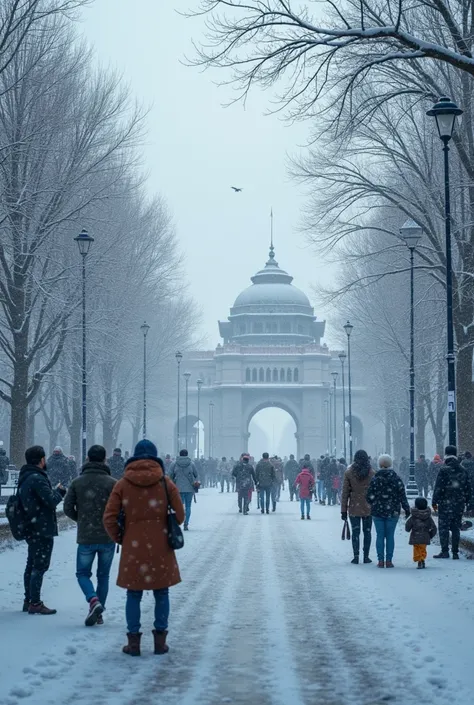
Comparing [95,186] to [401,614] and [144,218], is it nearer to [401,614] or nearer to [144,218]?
[144,218]

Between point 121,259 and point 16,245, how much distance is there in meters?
8.84

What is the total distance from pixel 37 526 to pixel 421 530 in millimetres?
6110

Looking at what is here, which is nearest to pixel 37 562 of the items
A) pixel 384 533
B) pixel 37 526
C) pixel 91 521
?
pixel 37 526

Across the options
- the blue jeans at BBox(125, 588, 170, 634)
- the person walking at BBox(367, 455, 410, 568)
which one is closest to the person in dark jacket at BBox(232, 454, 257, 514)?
the person walking at BBox(367, 455, 410, 568)

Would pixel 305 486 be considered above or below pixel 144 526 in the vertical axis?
above

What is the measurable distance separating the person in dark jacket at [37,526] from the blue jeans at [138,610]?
2338mm

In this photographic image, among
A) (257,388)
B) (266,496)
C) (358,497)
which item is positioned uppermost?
(257,388)

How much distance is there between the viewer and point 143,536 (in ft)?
28.1

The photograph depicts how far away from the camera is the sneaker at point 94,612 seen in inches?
385

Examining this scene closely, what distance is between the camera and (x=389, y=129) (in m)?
27.0

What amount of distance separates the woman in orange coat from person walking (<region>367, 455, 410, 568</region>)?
6.95 metres

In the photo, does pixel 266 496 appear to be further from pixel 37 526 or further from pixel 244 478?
pixel 37 526

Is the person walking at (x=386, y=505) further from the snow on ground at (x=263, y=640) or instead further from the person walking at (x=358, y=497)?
the person walking at (x=358, y=497)

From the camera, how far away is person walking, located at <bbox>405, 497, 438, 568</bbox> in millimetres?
14922
